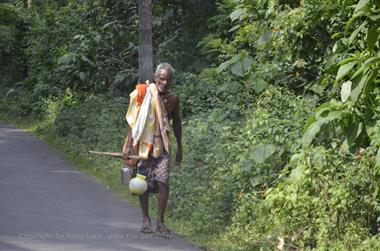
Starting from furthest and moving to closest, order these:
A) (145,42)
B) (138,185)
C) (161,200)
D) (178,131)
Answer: (145,42)
(178,131)
(161,200)
(138,185)

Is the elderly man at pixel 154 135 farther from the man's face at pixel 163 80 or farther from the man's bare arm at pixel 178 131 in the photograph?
the man's bare arm at pixel 178 131

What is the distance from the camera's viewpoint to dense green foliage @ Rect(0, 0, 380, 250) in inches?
230

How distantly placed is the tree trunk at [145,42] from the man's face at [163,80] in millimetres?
5087

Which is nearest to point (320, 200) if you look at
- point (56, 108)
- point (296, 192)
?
point (296, 192)

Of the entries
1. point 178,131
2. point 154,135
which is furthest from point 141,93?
point 178,131

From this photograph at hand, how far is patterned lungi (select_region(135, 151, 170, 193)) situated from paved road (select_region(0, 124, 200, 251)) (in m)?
0.57

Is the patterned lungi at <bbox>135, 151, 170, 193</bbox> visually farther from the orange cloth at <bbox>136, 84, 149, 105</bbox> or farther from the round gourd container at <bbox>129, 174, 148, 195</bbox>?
the orange cloth at <bbox>136, 84, 149, 105</bbox>

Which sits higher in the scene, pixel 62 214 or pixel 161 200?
pixel 161 200

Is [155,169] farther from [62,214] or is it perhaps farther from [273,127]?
[62,214]

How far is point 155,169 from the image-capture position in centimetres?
855

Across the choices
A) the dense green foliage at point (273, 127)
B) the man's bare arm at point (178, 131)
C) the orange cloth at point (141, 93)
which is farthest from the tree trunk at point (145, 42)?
the orange cloth at point (141, 93)

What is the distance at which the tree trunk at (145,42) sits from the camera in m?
13.6

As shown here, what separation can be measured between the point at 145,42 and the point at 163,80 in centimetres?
543

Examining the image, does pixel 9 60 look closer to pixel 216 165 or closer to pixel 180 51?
pixel 180 51
